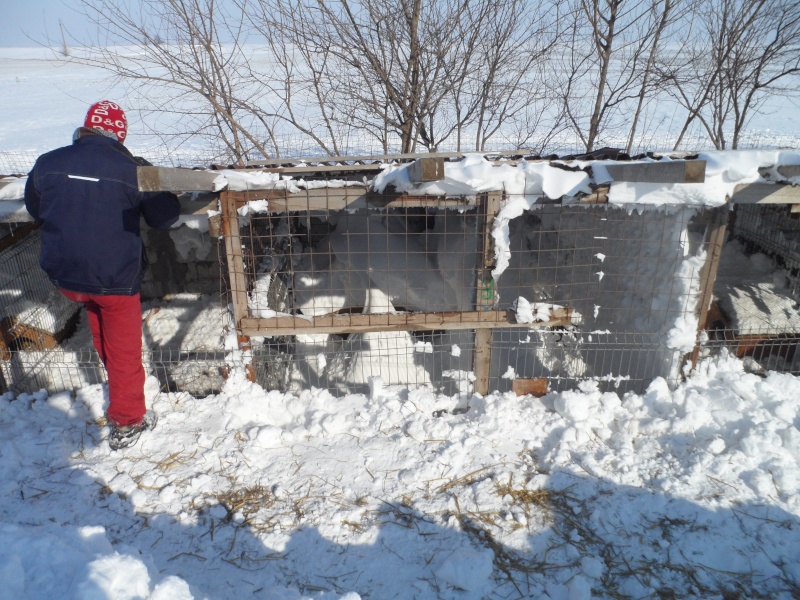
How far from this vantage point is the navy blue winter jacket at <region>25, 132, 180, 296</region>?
120 inches

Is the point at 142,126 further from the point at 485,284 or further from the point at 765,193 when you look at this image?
the point at 765,193

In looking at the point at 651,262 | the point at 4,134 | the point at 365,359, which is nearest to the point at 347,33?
the point at 365,359

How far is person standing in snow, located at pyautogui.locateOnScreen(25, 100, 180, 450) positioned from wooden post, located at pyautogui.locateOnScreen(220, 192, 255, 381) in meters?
0.39

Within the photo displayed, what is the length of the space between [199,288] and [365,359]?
317 cm

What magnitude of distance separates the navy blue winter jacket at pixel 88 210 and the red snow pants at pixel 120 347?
0.38 ft

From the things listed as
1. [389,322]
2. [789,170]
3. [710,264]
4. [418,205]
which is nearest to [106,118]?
[418,205]

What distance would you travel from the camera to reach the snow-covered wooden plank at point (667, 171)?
112 inches

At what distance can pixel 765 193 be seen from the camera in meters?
3.79

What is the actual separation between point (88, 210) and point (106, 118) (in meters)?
0.70

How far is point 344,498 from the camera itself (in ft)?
10.3

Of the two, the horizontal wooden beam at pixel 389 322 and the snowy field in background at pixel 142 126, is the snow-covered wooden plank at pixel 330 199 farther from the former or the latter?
the snowy field in background at pixel 142 126

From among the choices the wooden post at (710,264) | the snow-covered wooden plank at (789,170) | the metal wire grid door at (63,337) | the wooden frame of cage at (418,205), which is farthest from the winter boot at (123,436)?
the snow-covered wooden plank at (789,170)

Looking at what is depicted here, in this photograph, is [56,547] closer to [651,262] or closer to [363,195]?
[363,195]

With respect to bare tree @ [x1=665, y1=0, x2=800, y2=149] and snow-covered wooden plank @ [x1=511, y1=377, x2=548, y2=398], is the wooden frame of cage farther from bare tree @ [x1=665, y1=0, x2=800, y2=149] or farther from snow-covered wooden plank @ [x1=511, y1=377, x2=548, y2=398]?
bare tree @ [x1=665, y1=0, x2=800, y2=149]
